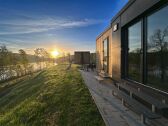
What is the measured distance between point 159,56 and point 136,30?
1.37 metres

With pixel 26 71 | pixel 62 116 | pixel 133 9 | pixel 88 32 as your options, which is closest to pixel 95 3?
pixel 133 9

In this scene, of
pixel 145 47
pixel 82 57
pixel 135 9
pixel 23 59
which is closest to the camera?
pixel 145 47

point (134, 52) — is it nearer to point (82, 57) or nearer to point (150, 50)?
point (150, 50)

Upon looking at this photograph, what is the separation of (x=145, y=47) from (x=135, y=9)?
3.43ft

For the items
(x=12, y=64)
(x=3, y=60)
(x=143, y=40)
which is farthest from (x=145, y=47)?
(x=12, y=64)

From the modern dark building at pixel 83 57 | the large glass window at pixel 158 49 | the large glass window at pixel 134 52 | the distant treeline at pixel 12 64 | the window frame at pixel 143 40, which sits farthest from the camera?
the distant treeline at pixel 12 64

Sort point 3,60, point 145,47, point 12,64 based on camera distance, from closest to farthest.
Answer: point 145,47
point 3,60
point 12,64

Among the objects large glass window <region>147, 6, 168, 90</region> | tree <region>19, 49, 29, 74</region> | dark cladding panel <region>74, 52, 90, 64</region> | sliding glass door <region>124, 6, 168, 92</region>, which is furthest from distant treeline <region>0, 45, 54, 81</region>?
large glass window <region>147, 6, 168, 90</region>

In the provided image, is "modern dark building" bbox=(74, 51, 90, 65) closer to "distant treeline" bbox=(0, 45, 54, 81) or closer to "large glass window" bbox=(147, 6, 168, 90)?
"distant treeline" bbox=(0, 45, 54, 81)

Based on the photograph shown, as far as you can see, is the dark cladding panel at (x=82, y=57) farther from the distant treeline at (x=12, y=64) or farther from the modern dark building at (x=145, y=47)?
the modern dark building at (x=145, y=47)

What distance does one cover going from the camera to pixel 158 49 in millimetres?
3422

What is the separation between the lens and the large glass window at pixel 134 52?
4.33m

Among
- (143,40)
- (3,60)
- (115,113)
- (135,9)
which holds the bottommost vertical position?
(115,113)

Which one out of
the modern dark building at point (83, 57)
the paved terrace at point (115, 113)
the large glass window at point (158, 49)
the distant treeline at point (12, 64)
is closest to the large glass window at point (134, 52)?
the large glass window at point (158, 49)
